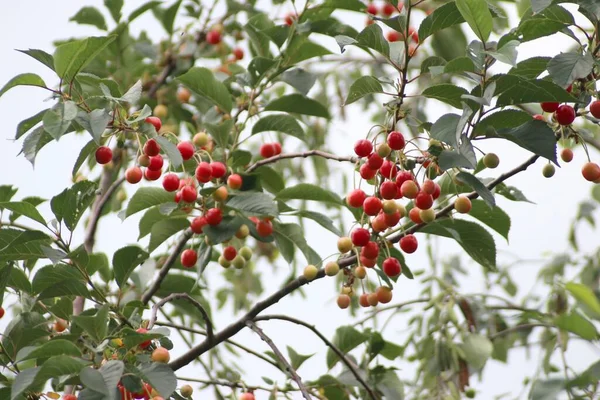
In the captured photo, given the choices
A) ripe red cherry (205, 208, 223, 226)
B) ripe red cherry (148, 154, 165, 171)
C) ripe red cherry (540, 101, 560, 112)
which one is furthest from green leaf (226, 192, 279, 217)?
ripe red cherry (540, 101, 560, 112)

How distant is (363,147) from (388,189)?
91 millimetres

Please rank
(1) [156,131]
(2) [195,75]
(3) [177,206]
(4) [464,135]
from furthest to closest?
1. (2) [195,75]
2. (3) [177,206]
3. (1) [156,131]
4. (4) [464,135]

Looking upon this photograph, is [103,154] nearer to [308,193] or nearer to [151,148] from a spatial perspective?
[151,148]

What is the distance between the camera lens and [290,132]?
1.80m

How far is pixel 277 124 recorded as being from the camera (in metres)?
1.78

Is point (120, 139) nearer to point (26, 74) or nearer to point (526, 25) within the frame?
point (26, 74)

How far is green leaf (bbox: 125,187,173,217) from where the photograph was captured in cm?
157

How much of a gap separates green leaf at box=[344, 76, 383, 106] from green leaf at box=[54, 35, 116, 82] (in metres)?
0.36

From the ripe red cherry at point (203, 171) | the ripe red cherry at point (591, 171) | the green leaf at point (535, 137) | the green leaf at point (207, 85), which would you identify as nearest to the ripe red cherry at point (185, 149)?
the ripe red cherry at point (203, 171)

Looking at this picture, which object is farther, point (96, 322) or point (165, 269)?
point (165, 269)

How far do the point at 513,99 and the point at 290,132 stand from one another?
0.71 meters

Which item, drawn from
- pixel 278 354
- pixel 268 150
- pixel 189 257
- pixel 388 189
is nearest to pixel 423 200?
pixel 388 189

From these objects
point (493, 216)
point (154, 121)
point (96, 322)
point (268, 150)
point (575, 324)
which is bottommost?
point (575, 324)

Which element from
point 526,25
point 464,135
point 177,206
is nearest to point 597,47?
point 526,25
